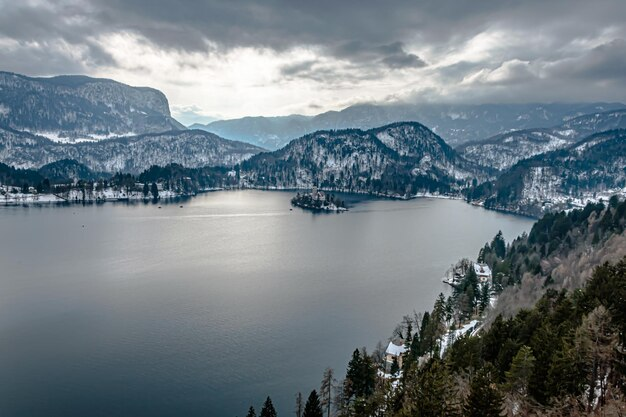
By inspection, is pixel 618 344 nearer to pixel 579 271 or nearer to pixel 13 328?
pixel 579 271

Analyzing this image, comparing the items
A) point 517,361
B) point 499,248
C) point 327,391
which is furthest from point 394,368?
point 499,248

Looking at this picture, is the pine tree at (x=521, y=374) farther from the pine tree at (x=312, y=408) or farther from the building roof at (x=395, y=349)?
the building roof at (x=395, y=349)

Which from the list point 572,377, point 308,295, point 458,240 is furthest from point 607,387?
point 458,240

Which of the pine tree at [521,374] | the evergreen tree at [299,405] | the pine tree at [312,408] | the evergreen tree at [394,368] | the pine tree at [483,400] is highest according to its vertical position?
the pine tree at [483,400]

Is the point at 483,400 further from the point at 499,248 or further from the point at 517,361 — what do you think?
the point at 499,248

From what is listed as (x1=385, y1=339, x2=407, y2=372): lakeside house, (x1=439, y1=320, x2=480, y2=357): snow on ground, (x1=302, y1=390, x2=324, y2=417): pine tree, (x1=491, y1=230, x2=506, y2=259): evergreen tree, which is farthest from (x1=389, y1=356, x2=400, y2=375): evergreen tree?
(x1=491, y1=230, x2=506, y2=259): evergreen tree

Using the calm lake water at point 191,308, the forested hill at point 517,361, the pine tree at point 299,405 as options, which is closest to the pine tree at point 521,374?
the forested hill at point 517,361

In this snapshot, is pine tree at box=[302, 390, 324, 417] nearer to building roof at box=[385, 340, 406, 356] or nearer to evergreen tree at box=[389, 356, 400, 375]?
evergreen tree at box=[389, 356, 400, 375]
